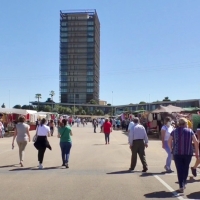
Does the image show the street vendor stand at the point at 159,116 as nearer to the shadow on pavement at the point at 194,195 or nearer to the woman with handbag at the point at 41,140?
the woman with handbag at the point at 41,140

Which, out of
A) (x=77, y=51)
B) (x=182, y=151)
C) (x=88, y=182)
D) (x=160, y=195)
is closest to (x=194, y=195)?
(x=160, y=195)

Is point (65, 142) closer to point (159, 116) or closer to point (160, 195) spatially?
Result: point (160, 195)

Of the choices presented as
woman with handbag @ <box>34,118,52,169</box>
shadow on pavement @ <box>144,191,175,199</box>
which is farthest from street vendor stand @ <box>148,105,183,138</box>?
shadow on pavement @ <box>144,191,175,199</box>

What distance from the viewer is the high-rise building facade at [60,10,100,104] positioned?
166 meters

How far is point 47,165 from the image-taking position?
14.4 meters

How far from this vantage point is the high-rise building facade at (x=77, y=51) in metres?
166

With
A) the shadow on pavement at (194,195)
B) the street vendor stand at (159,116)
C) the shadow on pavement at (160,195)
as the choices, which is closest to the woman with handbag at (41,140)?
the shadow on pavement at (160,195)

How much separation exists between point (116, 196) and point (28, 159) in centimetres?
816

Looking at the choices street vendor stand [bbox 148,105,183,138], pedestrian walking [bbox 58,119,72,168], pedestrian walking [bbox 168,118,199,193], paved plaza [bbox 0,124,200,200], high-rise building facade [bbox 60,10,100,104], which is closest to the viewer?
paved plaza [bbox 0,124,200,200]

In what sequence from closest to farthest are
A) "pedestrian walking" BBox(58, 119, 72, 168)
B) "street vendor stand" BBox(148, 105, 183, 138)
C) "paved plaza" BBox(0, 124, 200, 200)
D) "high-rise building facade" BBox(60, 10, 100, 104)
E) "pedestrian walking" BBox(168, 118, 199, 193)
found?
"paved plaza" BBox(0, 124, 200, 200) → "pedestrian walking" BBox(168, 118, 199, 193) → "pedestrian walking" BBox(58, 119, 72, 168) → "street vendor stand" BBox(148, 105, 183, 138) → "high-rise building facade" BBox(60, 10, 100, 104)

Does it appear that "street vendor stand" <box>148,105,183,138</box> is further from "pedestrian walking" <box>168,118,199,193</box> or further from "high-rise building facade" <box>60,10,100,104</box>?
"high-rise building facade" <box>60,10,100,104</box>

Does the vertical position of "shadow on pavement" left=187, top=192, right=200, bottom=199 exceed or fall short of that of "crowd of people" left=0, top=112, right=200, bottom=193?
it falls short

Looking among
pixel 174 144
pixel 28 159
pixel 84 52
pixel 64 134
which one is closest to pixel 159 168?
pixel 64 134

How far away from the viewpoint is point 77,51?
16662 centimetres
